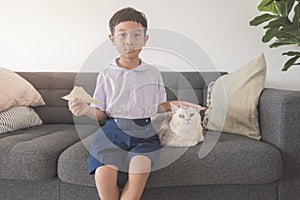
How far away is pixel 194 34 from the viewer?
202 centimetres

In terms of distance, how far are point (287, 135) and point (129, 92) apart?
655mm

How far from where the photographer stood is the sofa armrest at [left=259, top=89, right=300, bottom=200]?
1.24 metres

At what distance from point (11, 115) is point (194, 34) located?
3.89 ft

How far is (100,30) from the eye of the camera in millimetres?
2059

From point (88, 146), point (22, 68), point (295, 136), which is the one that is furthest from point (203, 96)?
point (22, 68)

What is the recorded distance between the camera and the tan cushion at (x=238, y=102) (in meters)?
1.43

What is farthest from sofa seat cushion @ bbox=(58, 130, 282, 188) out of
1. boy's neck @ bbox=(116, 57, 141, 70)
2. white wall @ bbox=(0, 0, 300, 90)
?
white wall @ bbox=(0, 0, 300, 90)

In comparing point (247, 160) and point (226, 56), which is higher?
point (226, 56)

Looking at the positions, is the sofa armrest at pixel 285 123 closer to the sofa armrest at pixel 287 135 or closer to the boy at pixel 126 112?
the sofa armrest at pixel 287 135

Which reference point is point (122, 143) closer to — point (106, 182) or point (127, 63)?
point (106, 182)

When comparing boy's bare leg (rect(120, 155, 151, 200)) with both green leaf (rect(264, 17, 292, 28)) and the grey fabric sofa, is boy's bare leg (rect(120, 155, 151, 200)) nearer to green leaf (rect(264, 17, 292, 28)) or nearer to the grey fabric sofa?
the grey fabric sofa

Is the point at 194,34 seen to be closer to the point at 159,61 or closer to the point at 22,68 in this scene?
the point at 159,61

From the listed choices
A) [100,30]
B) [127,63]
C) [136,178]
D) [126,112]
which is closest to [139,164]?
[136,178]

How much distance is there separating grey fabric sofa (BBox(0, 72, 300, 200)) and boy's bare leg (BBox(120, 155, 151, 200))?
2.1 inches
